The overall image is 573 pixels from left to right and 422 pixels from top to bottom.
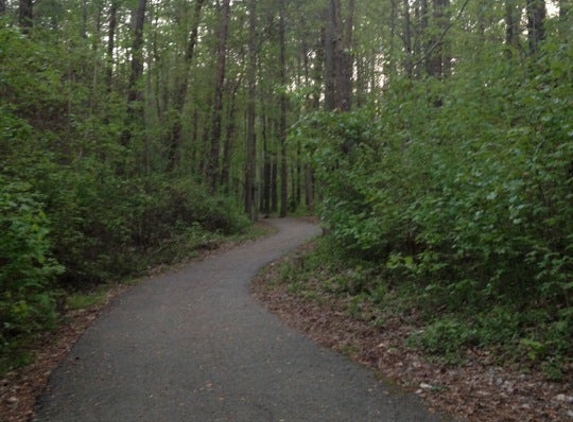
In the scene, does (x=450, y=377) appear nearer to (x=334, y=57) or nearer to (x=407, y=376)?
(x=407, y=376)

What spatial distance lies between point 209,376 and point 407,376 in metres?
2.23

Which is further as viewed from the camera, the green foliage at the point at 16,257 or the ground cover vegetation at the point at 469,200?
the green foliage at the point at 16,257

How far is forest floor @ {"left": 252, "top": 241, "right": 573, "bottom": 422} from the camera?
4.99 meters

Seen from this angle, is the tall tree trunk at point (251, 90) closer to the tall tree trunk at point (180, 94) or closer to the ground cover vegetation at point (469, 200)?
the tall tree trunk at point (180, 94)

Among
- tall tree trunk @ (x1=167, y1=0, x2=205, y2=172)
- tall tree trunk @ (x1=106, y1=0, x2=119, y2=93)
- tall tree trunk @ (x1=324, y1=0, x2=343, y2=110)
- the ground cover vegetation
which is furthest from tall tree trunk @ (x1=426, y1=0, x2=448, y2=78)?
tall tree trunk @ (x1=167, y1=0, x2=205, y2=172)

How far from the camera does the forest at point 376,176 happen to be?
6398 millimetres

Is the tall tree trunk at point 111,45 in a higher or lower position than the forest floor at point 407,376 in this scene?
higher

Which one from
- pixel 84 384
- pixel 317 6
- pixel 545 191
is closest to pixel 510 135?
pixel 545 191

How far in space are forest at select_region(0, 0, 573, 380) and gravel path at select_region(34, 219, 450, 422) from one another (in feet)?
3.94

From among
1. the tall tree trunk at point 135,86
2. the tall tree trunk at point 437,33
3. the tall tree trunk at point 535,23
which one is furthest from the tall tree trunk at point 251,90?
the tall tree trunk at point 535,23

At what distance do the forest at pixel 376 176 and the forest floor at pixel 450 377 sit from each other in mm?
315

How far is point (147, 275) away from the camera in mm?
15156

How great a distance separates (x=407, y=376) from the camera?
604cm

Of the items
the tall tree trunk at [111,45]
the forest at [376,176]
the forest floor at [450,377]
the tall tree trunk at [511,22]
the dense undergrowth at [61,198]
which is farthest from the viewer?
the tall tree trunk at [111,45]
